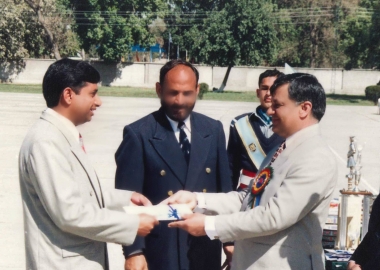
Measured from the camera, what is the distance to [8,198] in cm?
823

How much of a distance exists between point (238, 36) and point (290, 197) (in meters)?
44.5

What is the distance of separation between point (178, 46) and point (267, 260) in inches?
2414

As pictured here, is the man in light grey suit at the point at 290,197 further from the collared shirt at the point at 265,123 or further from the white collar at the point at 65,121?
the collared shirt at the point at 265,123

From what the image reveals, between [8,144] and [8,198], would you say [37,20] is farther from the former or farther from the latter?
[8,198]

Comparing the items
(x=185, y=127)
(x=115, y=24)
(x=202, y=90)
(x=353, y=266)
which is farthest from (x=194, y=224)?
(x=115, y=24)

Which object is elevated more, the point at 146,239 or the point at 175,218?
the point at 175,218

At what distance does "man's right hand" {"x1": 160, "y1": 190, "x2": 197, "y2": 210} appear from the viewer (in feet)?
10.2

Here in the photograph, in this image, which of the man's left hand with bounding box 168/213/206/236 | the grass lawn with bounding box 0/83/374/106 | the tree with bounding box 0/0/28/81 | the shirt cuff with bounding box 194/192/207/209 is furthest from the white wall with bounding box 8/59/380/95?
the man's left hand with bounding box 168/213/206/236

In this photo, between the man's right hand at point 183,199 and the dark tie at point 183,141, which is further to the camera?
the dark tie at point 183,141

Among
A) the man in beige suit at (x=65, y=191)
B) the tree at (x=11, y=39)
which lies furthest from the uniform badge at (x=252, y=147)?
the tree at (x=11, y=39)

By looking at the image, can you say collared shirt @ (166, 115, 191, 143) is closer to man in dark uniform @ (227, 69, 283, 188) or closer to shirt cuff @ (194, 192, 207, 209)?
shirt cuff @ (194, 192, 207, 209)

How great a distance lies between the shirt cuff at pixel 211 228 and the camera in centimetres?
288

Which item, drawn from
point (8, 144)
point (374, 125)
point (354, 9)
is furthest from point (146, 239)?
point (354, 9)

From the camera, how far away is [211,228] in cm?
289
